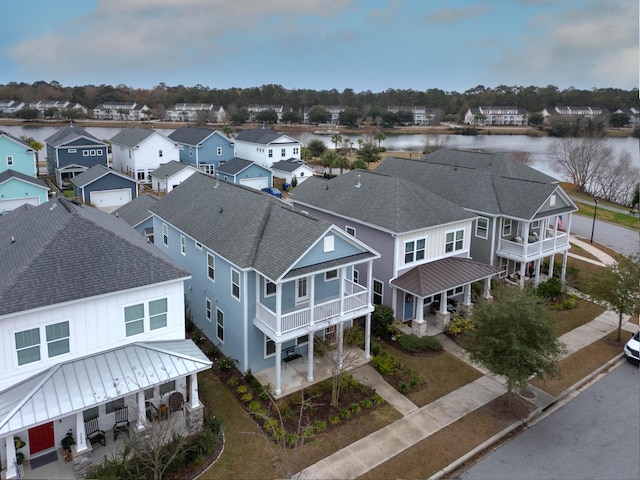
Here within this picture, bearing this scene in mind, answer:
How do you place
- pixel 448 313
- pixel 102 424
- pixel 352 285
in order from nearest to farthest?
pixel 102 424 < pixel 352 285 < pixel 448 313

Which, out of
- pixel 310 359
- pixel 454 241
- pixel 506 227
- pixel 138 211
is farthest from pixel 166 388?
pixel 506 227

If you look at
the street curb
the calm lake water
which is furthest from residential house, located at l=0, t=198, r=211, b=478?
the calm lake water

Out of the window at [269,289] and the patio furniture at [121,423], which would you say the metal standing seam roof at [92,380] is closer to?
the patio furniture at [121,423]

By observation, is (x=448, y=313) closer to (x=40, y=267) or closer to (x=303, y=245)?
(x=303, y=245)

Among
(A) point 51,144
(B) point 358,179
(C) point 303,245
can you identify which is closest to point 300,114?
(A) point 51,144

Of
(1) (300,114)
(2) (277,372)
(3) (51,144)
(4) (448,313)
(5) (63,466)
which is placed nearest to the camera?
(5) (63,466)

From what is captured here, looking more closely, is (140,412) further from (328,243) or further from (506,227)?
(506,227)
